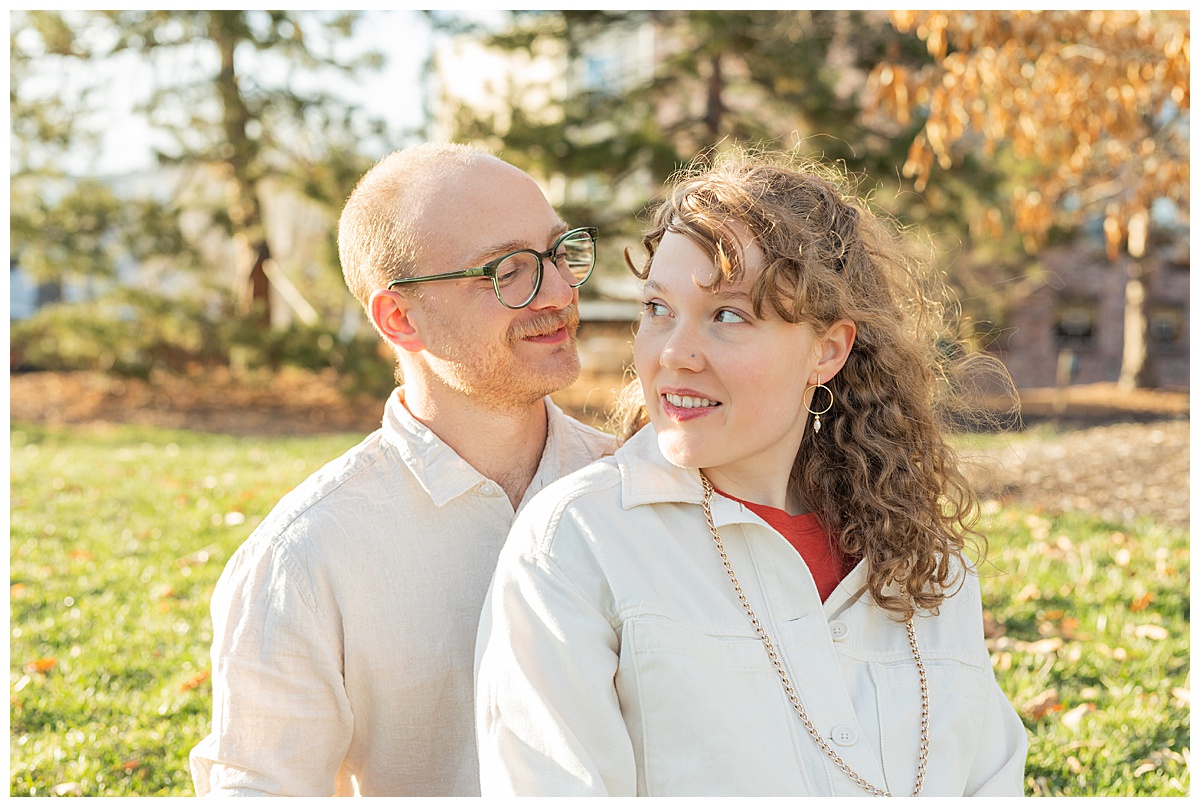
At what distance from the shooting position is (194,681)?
4.23 meters

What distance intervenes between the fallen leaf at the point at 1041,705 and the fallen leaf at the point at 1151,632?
1.05m

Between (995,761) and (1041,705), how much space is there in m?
2.02

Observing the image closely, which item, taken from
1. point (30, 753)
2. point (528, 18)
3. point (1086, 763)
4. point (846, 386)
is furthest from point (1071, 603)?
point (528, 18)

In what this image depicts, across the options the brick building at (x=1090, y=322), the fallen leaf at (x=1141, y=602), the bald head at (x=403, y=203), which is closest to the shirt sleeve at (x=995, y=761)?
the bald head at (x=403, y=203)

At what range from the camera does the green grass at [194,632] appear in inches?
144

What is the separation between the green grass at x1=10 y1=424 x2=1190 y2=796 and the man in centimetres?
148

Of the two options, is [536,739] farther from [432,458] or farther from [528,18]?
[528,18]

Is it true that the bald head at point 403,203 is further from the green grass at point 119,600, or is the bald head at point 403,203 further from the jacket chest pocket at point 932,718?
the green grass at point 119,600

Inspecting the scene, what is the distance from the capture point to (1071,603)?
209 inches

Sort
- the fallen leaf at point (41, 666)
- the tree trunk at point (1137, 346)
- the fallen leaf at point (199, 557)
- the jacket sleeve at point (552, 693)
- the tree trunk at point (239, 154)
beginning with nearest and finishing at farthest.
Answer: the jacket sleeve at point (552, 693), the fallen leaf at point (41, 666), the fallen leaf at point (199, 557), the tree trunk at point (239, 154), the tree trunk at point (1137, 346)

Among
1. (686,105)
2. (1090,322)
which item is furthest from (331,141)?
(1090,322)

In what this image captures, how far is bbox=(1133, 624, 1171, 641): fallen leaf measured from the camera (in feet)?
15.9

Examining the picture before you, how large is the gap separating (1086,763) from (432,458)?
2.62 meters

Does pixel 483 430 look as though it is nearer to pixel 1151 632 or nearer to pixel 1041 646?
pixel 1041 646
